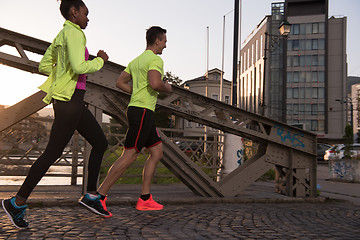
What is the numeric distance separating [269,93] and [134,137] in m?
61.2

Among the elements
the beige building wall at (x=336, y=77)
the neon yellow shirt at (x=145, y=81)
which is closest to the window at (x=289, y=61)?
the beige building wall at (x=336, y=77)

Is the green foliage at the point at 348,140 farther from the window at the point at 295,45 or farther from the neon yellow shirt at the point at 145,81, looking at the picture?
the window at the point at 295,45

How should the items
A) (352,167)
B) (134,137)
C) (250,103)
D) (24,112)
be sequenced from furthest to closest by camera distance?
(250,103) → (352,167) → (24,112) → (134,137)

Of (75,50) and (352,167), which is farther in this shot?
(352,167)

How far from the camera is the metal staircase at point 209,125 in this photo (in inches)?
205

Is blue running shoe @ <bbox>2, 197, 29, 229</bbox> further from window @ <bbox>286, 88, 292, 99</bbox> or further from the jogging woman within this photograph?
window @ <bbox>286, 88, 292, 99</bbox>

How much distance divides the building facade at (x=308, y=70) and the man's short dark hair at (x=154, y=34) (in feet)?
190

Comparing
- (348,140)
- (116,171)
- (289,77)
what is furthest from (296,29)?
(116,171)

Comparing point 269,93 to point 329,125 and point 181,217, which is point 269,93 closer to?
point 329,125

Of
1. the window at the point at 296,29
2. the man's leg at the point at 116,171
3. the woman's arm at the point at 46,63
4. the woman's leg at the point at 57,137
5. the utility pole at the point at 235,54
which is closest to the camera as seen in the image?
the woman's leg at the point at 57,137

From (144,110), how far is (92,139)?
678mm

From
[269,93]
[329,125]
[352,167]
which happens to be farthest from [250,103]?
[352,167]

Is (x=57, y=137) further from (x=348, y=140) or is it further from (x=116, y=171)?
(x=348, y=140)

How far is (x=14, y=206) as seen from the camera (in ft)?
11.1
